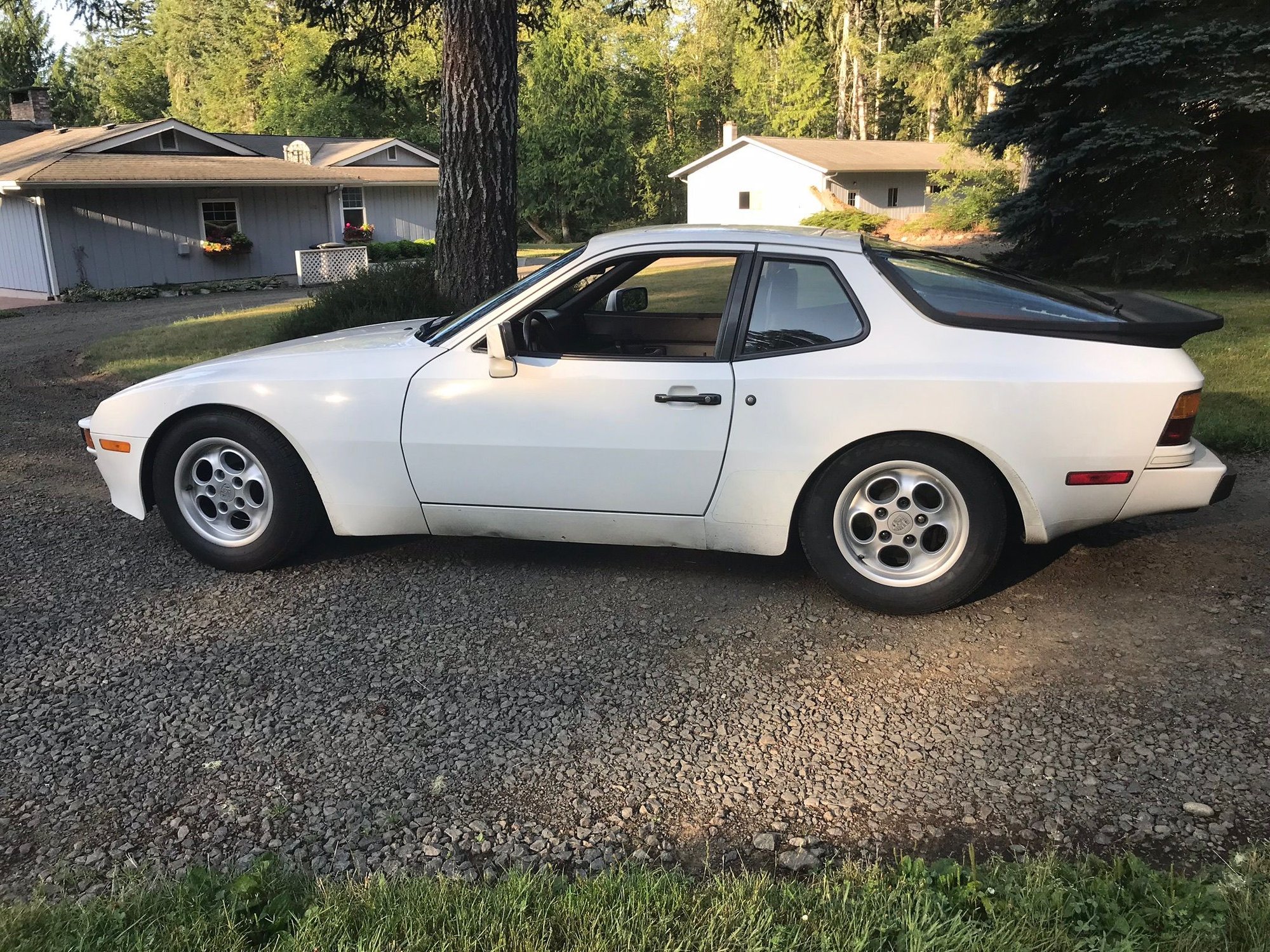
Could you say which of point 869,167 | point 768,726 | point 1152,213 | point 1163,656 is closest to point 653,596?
point 768,726

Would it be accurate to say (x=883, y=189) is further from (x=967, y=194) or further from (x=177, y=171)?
(x=177, y=171)

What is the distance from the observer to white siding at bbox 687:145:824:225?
43.4m

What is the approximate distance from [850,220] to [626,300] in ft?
114

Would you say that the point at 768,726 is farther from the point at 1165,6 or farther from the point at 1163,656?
the point at 1165,6

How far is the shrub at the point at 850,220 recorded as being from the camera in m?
38.2

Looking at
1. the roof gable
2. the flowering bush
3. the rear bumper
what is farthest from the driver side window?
the roof gable

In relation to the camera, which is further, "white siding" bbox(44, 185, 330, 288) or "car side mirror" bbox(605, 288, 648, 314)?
"white siding" bbox(44, 185, 330, 288)

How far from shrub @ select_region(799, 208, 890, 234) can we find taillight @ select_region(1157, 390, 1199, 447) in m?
34.2

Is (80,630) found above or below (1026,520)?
below

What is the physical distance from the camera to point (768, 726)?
138 inches

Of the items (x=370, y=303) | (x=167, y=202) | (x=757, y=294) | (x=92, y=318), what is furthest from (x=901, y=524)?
(x=167, y=202)

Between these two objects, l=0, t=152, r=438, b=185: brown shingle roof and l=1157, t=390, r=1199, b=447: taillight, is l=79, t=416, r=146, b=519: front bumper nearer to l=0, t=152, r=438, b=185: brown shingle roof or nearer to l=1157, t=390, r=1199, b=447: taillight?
l=1157, t=390, r=1199, b=447: taillight

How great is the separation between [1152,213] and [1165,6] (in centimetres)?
321

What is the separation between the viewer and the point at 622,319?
5656mm
